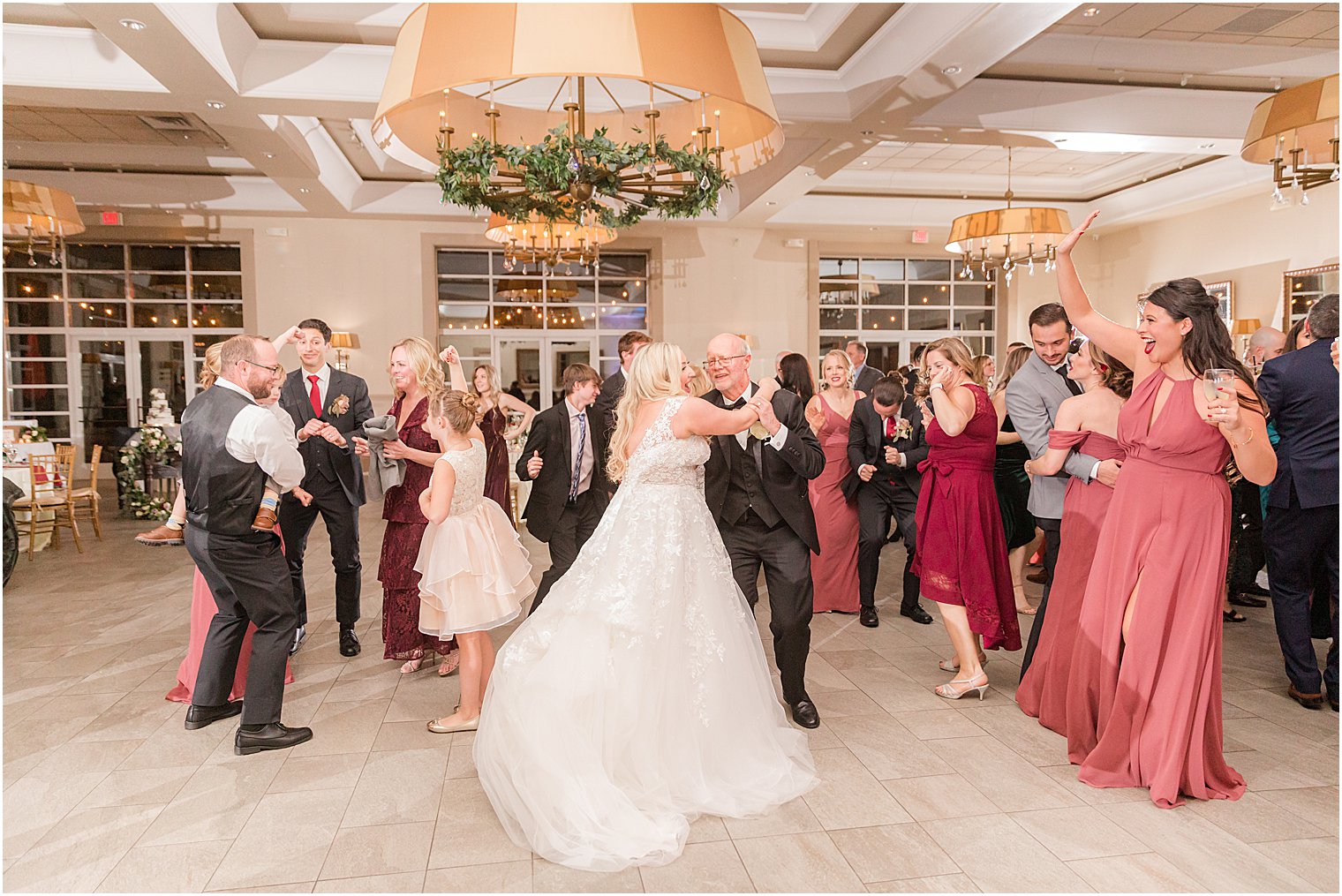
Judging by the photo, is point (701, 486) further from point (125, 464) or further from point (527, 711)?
point (125, 464)

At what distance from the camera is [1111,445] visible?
11.0ft

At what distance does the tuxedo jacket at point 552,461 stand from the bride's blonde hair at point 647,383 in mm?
1192

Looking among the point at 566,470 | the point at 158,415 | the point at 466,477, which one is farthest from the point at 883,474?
the point at 158,415

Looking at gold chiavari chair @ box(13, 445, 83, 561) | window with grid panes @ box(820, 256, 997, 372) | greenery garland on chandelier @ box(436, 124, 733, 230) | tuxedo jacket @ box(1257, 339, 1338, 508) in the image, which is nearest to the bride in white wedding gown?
greenery garland on chandelier @ box(436, 124, 733, 230)

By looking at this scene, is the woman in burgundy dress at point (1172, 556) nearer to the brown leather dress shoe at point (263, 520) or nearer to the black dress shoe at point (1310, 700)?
the black dress shoe at point (1310, 700)

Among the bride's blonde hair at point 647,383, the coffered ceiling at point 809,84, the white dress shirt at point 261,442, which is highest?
the coffered ceiling at point 809,84

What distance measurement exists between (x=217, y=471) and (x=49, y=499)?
5783mm

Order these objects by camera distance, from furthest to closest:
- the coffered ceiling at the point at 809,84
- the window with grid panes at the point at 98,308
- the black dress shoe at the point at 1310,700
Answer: the window with grid panes at the point at 98,308 → the coffered ceiling at the point at 809,84 → the black dress shoe at the point at 1310,700

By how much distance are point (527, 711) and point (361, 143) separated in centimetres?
860

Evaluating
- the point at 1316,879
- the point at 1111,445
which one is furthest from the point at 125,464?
the point at 1316,879

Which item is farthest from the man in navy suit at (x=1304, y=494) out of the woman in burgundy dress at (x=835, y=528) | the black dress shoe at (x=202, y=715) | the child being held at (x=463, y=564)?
the black dress shoe at (x=202, y=715)

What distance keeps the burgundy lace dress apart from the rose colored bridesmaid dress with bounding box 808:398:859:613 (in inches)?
96.8

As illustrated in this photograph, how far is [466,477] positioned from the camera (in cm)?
353

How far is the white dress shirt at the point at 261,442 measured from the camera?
3182 millimetres
